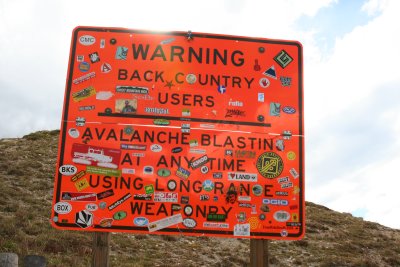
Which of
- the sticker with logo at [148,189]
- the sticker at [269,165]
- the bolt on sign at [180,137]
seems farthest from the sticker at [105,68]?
the sticker at [269,165]

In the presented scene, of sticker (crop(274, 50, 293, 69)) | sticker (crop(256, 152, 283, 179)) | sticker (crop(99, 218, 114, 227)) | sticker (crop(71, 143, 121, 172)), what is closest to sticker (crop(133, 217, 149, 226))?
sticker (crop(99, 218, 114, 227))

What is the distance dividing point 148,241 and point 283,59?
11.6 meters

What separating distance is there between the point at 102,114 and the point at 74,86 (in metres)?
0.54

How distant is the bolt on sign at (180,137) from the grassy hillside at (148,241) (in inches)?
282

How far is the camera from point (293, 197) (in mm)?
5609

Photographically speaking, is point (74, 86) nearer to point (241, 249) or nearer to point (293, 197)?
point (293, 197)

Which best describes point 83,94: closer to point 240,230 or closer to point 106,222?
point 106,222

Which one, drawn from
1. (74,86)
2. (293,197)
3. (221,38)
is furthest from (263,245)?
(74,86)

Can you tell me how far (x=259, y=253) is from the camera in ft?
18.1

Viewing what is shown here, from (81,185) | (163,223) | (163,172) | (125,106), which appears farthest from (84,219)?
(125,106)

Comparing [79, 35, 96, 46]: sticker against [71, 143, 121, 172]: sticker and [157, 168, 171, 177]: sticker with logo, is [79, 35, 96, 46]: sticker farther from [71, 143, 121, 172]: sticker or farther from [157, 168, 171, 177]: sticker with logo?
[157, 168, 171, 177]: sticker with logo

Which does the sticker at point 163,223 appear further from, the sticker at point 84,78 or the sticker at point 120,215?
the sticker at point 84,78

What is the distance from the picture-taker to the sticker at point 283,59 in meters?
5.94

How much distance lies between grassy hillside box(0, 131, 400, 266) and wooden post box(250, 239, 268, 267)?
25.2ft
